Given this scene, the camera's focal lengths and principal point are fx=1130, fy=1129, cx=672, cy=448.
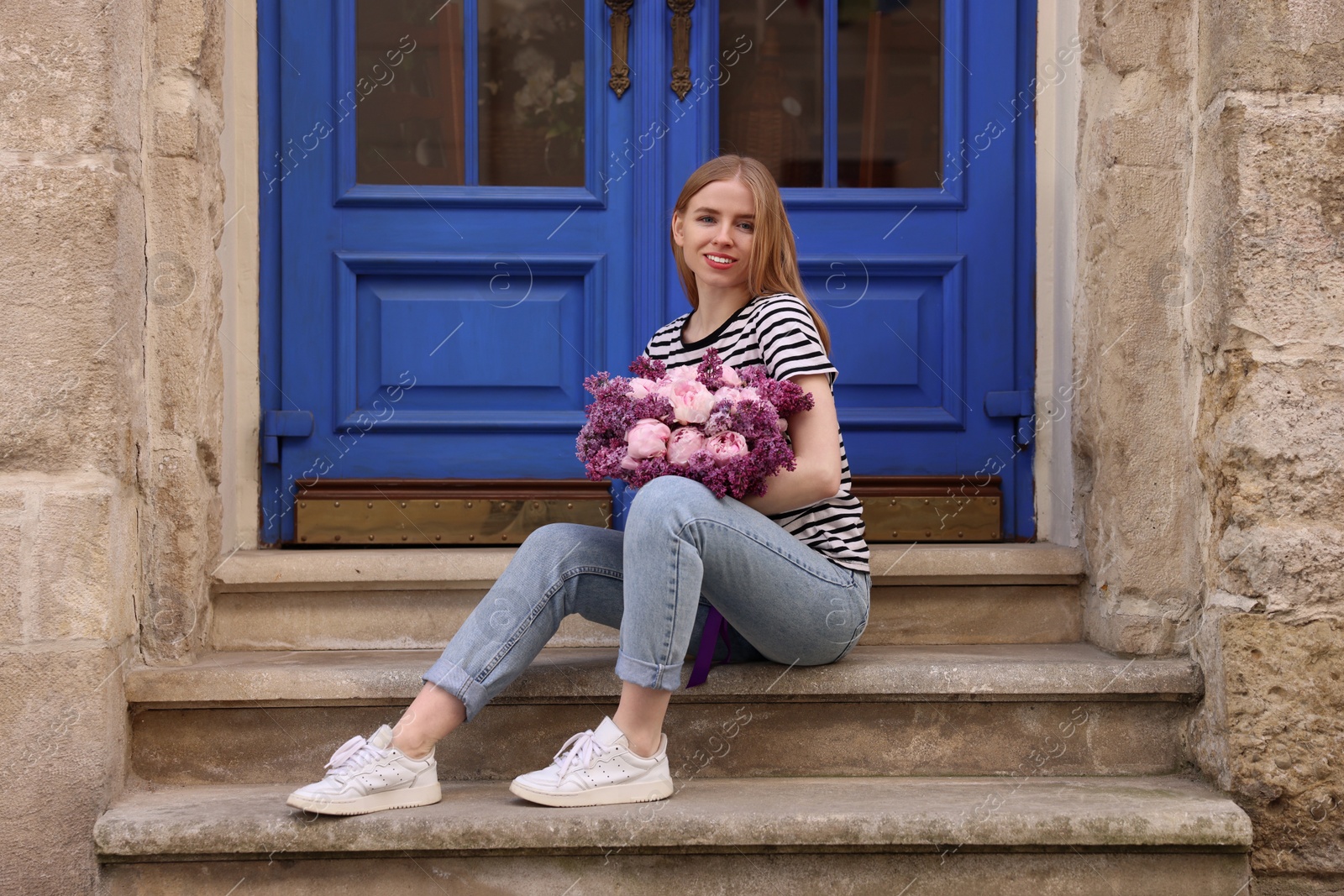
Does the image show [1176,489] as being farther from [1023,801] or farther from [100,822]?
[100,822]

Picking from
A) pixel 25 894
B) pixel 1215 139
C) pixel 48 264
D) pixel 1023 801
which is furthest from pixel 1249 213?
pixel 25 894

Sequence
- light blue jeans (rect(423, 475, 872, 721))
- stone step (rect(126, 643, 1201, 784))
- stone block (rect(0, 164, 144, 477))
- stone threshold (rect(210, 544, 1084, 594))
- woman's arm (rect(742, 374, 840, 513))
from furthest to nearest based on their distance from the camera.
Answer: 1. stone threshold (rect(210, 544, 1084, 594))
2. stone step (rect(126, 643, 1201, 784))
3. stone block (rect(0, 164, 144, 477))
4. woman's arm (rect(742, 374, 840, 513))
5. light blue jeans (rect(423, 475, 872, 721))

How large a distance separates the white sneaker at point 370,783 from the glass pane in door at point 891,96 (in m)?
1.90

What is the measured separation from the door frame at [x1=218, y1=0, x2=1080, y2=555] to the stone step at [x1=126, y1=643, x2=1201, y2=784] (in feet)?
1.73

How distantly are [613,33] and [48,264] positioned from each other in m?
1.52

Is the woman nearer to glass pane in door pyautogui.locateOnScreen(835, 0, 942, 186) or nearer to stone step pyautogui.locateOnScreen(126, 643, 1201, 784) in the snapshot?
stone step pyautogui.locateOnScreen(126, 643, 1201, 784)

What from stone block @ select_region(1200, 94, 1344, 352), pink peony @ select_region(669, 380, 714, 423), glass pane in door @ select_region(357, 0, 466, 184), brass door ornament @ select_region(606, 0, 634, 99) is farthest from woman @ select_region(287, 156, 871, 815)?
glass pane in door @ select_region(357, 0, 466, 184)

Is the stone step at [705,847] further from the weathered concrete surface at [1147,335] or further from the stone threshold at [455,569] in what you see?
the stone threshold at [455,569]

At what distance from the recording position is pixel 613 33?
3033 mm

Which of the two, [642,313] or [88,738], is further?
[642,313]

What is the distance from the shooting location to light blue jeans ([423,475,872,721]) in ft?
6.75

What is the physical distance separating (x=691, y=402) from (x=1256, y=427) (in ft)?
3.83

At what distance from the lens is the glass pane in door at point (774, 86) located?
308cm

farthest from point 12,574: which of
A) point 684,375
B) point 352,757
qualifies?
point 684,375
